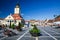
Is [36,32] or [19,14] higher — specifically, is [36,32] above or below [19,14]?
below

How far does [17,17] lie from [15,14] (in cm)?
402

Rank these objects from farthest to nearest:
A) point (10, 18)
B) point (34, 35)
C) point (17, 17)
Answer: point (17, 17) → point (10, 18) → point (34, 35)

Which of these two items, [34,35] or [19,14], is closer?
[34,35]

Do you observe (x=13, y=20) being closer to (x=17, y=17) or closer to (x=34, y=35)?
(x=17, y=17)

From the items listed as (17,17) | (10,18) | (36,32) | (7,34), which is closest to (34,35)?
(36,32)

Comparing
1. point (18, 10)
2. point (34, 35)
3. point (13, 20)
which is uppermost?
point (18, 10)

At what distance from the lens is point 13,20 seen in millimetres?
101188

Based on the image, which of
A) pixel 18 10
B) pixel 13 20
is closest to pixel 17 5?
pixel 18 10

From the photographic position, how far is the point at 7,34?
32.4 meters

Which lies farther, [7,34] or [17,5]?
[17,5]

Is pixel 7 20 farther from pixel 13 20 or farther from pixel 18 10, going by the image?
pixel 18 10

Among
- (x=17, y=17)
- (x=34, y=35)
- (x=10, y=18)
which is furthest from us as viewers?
(x=17, y=17)

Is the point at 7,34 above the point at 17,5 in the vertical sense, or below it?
below

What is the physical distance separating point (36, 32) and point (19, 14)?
269ft
